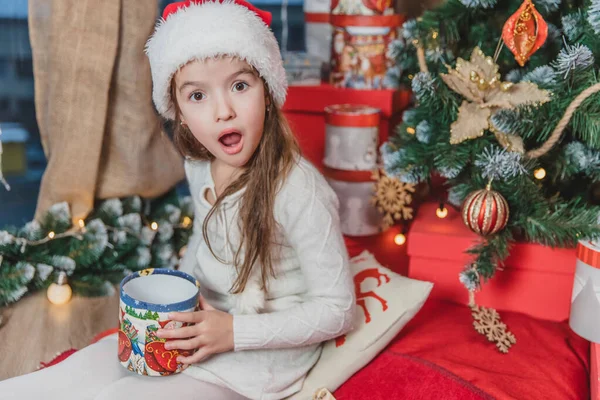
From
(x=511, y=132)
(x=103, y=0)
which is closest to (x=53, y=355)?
(x=103, y=0)

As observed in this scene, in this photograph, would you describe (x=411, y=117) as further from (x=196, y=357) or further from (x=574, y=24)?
(x=196, y=357)

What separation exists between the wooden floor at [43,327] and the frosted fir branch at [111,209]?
8.3 inches

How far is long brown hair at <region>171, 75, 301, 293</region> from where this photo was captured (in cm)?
113

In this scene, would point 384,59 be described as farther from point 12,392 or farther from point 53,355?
point 12,392

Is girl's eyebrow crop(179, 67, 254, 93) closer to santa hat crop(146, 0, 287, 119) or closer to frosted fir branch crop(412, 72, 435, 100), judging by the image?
santa hat crop(146, 0, 287, 119)

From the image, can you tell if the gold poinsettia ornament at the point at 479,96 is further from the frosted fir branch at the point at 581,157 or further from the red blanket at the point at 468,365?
the red blanket at the point at 468,365

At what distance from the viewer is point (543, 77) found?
1.38m

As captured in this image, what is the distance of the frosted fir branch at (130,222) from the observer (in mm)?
1723

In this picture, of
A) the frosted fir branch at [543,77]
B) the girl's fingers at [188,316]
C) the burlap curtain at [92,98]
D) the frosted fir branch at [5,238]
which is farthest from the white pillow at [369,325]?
the frosted fir branch at [5,238]

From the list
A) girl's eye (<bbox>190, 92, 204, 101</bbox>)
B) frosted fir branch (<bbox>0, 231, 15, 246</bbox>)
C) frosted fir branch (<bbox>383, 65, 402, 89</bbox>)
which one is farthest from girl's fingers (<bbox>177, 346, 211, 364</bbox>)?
frosted fir branch (<bbox>383, 65, 402, 89</bbox>)

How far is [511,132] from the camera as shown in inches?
54.8

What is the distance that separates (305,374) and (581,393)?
20.8 inches

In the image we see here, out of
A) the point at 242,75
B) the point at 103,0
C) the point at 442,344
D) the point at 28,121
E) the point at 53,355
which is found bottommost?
the point at 53,355

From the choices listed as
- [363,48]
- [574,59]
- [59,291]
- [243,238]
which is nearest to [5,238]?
[59,291]
